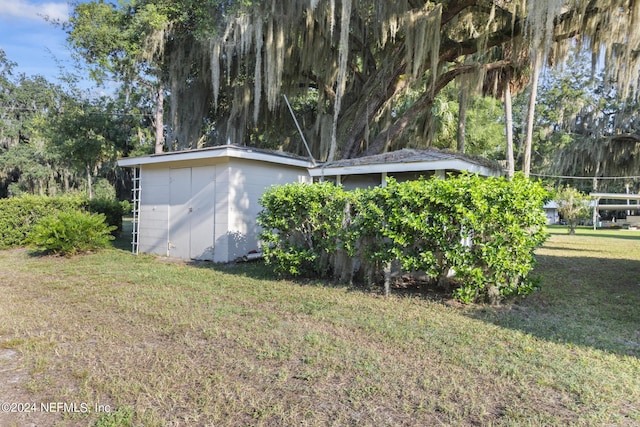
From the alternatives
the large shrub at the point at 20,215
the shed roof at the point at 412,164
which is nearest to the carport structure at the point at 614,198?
the shed roof at the point at 412,164

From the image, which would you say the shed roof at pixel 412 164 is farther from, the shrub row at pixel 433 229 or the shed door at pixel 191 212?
the shed door at pixel 191 212

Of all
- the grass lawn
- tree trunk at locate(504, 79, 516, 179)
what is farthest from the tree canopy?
the grass lawn

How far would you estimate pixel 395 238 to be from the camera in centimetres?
521

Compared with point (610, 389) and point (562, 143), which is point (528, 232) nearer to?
point (610, 389)

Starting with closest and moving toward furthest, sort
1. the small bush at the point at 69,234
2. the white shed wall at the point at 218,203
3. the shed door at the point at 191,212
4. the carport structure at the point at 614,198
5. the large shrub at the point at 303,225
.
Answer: the large shrub at the point at 303,225 → the white shed wall at the point at 218,203 → the shed door at the point at 191,212 → the small bush at the point at 69,234 → the carport structure at the point at 614,198

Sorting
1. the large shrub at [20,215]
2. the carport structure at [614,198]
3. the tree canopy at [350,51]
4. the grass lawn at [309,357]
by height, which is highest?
the tree canopy at [350,51]

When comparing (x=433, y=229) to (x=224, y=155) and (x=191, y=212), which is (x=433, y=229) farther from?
(x=191, y=212)

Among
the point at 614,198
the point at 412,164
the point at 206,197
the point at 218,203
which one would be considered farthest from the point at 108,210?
the point at 614,198

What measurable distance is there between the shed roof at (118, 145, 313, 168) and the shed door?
14.6 inches

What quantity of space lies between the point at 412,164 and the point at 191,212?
507 centimetres

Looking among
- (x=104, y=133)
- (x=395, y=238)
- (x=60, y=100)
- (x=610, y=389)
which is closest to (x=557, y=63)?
(x=395, y=238)

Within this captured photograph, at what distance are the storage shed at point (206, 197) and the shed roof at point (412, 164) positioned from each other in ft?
4.97

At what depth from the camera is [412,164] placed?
678 centimetres

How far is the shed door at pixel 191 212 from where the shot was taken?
859cm
